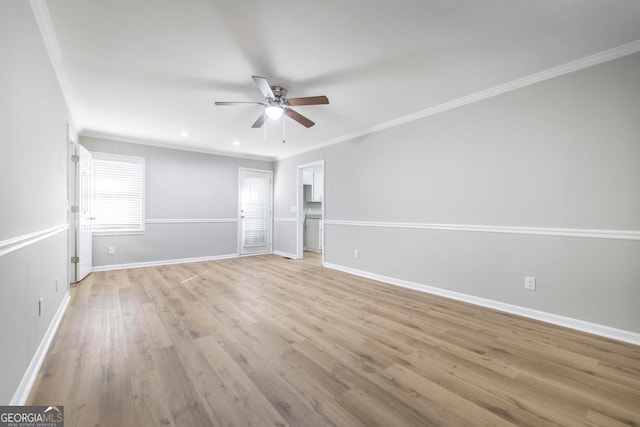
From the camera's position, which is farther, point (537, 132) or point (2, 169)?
point (537, 132)

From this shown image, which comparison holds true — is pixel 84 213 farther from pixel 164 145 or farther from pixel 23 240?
pixel 23 240

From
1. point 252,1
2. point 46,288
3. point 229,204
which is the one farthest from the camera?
point 229,204

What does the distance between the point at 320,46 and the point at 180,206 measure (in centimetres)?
461

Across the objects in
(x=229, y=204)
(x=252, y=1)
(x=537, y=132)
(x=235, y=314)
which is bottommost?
(x=235, y=314)

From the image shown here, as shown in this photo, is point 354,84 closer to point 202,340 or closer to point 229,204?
point 202,340

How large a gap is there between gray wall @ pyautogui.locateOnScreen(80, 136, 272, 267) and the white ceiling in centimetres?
186

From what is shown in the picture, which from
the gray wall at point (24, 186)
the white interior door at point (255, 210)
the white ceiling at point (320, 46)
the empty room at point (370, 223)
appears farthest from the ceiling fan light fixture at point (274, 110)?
the white interior door at point (255, 210)

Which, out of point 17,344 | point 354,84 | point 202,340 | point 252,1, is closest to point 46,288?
point 17,344

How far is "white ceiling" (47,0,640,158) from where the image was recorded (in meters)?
1.77

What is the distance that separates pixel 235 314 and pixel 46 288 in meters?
1.55

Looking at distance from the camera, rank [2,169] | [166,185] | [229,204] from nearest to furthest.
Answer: [2,169], [166,185], [229,204]

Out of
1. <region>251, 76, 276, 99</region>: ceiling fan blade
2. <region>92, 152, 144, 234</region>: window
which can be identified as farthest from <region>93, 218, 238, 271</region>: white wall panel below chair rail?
<region>251, 76, 276, 99</region>: ceiling fan blade

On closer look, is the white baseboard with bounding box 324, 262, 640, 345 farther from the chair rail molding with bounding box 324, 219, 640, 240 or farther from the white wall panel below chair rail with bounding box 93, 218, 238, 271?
the white wall panel below chair rail with bounding box 93, 218, 238, 271

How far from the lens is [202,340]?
219 centimetres
